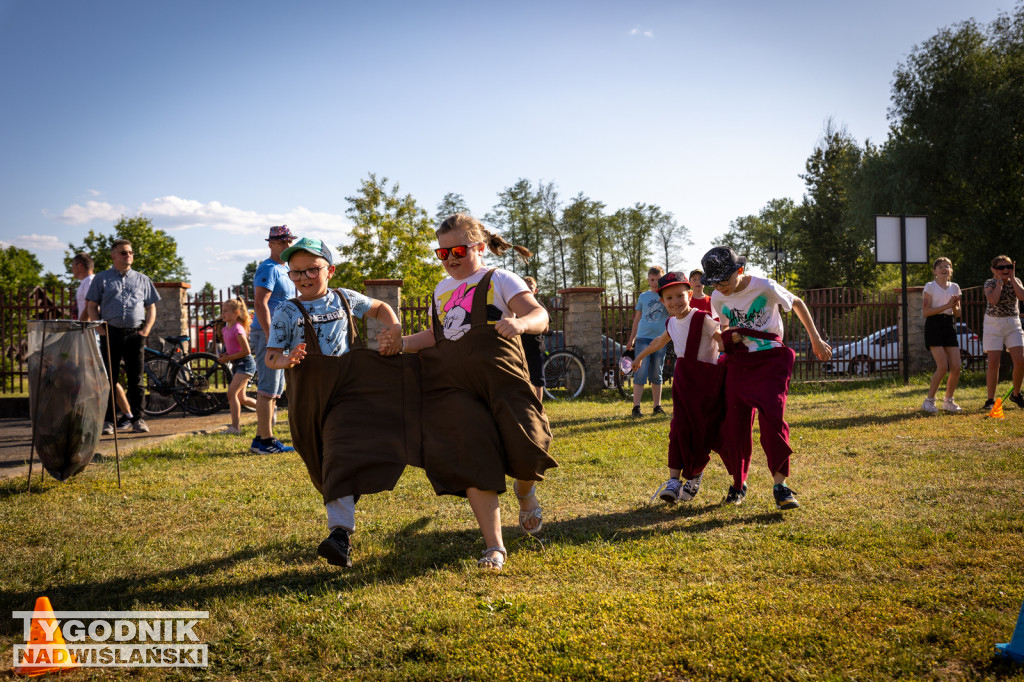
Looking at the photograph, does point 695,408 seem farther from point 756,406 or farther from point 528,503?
point 528,503

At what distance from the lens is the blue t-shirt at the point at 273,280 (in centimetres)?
712

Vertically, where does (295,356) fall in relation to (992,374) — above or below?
above

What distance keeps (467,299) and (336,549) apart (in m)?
1.48

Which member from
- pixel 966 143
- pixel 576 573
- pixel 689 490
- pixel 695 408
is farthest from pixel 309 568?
pixel 966 143

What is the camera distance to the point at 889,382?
15.2 metres

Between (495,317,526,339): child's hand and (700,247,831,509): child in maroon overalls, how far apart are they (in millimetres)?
1886

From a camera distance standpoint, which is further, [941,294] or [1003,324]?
[1003,324]

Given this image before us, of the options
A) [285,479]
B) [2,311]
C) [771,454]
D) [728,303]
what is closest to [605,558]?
[771,454]

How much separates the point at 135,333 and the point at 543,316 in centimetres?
709

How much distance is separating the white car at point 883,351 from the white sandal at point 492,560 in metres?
15.2

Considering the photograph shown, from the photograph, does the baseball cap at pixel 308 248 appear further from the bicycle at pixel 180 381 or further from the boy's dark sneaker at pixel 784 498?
the bicycle at pixel 180 381

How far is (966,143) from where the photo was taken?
3161cm

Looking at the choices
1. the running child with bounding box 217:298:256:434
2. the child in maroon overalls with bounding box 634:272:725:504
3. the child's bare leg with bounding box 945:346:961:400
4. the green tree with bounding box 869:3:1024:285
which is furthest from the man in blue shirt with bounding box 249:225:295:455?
the green tree with bounding box 869:3:1024:285

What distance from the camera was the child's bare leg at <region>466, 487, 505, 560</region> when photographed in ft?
12.7
